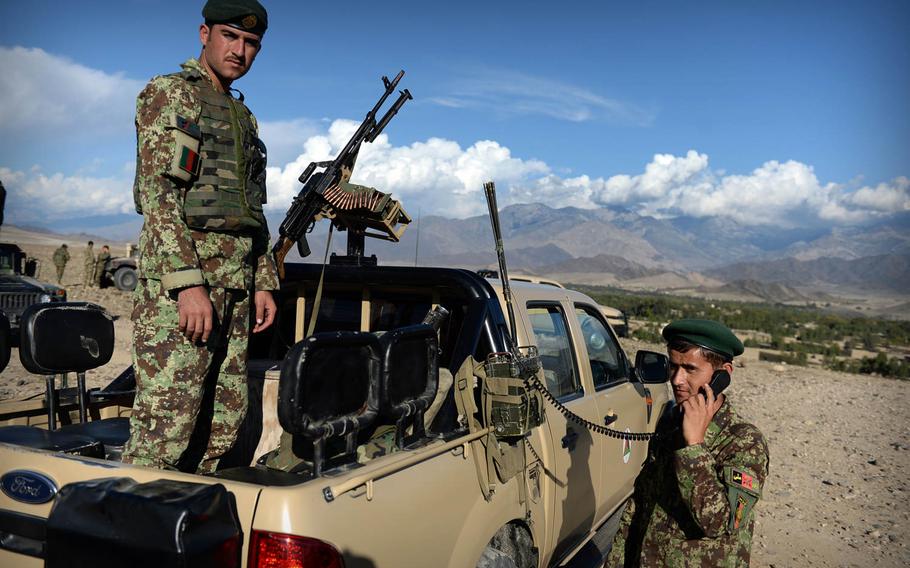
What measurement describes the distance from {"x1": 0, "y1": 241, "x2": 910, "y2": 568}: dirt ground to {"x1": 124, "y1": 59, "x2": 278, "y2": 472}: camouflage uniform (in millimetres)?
3699

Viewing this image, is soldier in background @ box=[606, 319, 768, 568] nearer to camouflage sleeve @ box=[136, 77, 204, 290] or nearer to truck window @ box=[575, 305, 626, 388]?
truck window @ box=[575, 305, 626, 388]

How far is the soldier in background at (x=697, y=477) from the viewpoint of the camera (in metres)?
1.94

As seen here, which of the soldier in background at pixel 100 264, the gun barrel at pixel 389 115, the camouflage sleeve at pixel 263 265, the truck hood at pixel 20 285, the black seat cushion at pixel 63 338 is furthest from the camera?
the soldier in background at pixel 100 264

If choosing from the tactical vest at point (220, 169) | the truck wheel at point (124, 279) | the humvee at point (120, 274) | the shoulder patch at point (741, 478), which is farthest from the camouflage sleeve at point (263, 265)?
the truck wheel at point (124, 279)

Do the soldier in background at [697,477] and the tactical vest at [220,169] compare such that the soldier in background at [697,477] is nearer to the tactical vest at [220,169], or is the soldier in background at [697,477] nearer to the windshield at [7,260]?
the tactical vest at [220,169]

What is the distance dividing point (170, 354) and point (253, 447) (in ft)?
2.70

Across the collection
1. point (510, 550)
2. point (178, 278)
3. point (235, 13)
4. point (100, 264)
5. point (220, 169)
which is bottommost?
point (510, 550)

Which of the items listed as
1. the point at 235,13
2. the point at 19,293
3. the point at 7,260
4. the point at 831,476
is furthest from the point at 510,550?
the point at 7,260

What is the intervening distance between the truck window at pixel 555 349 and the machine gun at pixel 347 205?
0.95m

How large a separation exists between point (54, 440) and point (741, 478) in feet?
7.71

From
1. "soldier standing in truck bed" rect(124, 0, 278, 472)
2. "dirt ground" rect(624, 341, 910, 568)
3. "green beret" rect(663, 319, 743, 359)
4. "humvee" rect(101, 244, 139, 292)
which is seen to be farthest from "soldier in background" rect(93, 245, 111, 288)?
"green beret" rect(663, 319, 743, 359)

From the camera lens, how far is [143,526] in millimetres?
1500

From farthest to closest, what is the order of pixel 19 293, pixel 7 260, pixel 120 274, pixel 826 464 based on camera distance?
pixel 120 274 < pixel 7 260 < pixel 19 293 < pixel 826 464

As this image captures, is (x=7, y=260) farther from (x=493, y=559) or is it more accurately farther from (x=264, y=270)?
(x=493, y=559)
